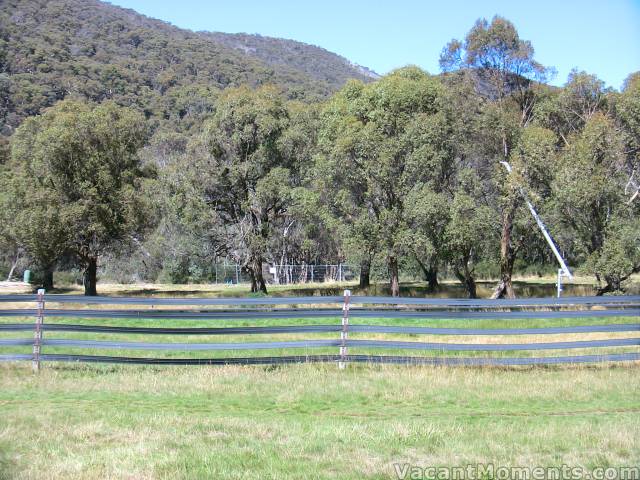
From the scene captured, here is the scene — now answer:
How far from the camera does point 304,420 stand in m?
7.75

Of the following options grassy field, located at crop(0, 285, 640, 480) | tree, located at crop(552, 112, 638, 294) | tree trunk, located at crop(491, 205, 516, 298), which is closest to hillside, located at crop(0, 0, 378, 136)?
tree trunk, located at crop(491, 205, 516, 298)

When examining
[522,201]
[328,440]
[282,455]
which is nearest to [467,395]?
[328,440]

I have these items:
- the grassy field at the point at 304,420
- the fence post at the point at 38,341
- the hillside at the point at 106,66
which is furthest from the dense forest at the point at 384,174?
the hillside at the point at 106,66

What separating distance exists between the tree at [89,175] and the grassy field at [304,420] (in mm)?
27619

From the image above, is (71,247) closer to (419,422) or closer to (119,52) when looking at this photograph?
(419,422)

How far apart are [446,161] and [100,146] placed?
2173cm

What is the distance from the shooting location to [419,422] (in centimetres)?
755

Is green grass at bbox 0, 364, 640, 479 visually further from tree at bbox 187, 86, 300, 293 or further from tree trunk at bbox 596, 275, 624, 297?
tree at bbox 187, 86, 300, 293

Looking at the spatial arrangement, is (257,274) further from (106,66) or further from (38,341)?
(106,66)

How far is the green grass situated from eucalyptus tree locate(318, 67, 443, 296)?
1922 cm

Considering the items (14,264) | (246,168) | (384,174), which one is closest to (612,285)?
(384,174)

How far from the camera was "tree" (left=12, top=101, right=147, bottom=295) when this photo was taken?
36.4m

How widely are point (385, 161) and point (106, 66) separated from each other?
115 meters

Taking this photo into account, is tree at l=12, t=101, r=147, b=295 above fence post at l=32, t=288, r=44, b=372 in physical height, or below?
above
